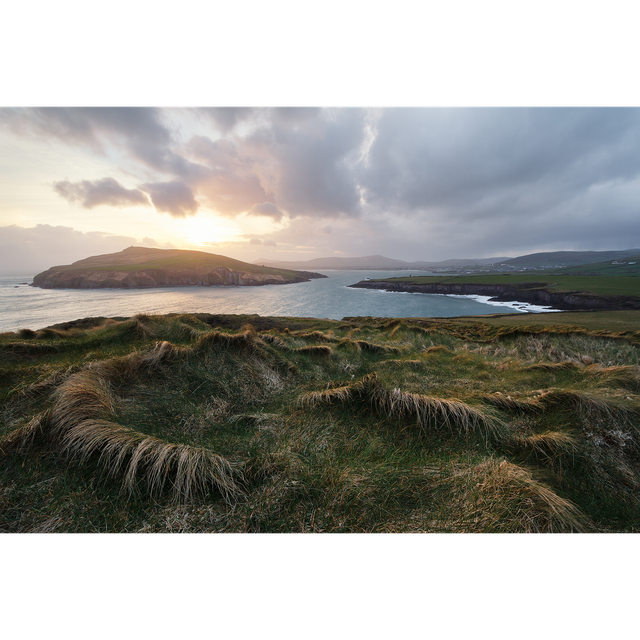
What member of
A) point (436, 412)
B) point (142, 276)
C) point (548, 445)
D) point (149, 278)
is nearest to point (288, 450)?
point (436, 412)

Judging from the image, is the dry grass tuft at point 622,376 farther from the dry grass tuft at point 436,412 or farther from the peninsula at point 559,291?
the peninsula at point 559,291

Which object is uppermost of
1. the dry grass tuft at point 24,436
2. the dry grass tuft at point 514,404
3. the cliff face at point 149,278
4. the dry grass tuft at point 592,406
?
the cliff face at point 149,278

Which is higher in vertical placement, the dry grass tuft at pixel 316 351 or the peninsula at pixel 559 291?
the dry grass tuft at pixel 316 351

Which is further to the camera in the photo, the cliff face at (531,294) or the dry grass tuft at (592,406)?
the cliff face at (531,294)

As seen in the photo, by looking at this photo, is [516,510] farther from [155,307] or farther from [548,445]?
[155,307]

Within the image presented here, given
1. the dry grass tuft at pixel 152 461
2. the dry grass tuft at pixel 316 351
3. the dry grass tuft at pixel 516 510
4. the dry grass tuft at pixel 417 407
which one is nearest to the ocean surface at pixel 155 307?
the dry grass tuft at pixel 316 351

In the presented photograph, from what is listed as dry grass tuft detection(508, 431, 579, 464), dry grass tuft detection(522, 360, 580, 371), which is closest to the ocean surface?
dry grass tuft detection(508, 431, 579, 464)
